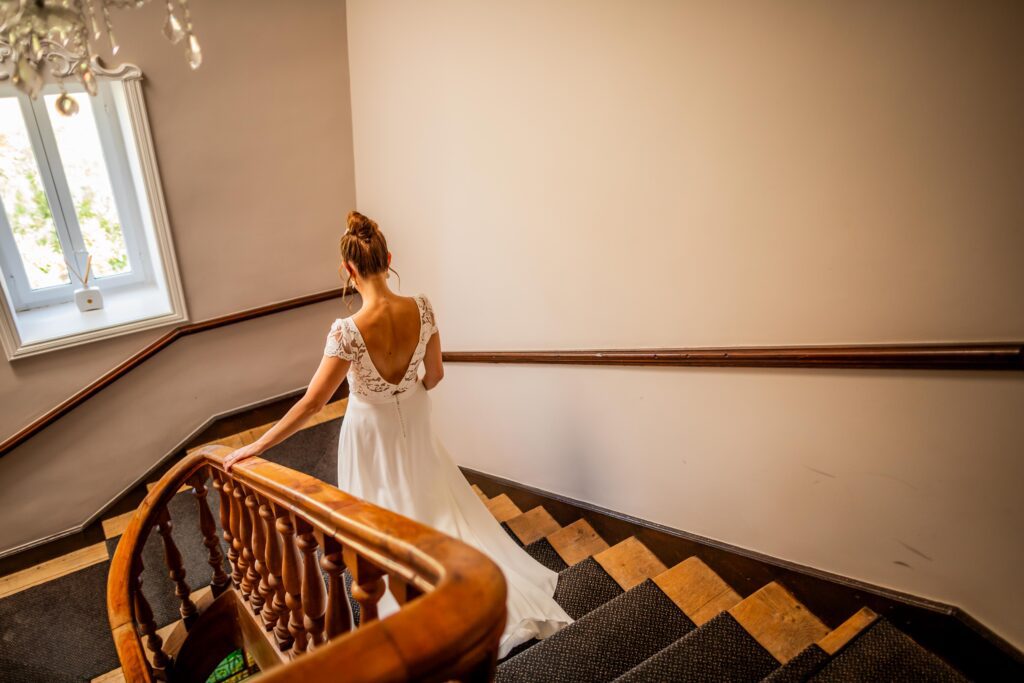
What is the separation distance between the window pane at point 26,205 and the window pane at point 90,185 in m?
0.15

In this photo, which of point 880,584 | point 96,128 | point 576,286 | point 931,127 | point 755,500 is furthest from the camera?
point 96,128

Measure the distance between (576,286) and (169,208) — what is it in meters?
2.56

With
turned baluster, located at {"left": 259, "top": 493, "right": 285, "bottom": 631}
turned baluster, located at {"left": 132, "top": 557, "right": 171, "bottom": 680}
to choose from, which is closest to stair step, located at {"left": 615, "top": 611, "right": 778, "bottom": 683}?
turned baluster, located at {"left": 259, "top": 493, "right": 285, "bottom": 631}

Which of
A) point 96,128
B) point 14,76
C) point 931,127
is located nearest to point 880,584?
point 931,127

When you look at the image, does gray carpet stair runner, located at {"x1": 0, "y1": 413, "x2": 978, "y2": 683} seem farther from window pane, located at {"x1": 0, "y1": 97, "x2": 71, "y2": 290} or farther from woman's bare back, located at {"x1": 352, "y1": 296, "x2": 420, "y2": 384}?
window pane, located at {"x1": 0, "y1": 97, "x2": 71, "y2": 290}

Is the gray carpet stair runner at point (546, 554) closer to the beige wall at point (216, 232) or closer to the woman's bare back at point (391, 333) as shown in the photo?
the woman's bare back at point (391, 333)

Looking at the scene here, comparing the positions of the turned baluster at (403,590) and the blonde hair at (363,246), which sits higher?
the blonde hair at (363,246)

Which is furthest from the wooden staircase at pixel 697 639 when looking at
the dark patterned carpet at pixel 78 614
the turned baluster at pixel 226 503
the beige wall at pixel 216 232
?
the beige wall at pixel 216 232

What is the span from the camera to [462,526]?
2662 millimetres

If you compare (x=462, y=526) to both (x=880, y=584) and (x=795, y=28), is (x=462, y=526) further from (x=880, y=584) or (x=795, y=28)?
(x=795, y=28)

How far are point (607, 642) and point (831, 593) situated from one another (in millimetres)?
843

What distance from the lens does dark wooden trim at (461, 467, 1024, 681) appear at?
1953 millimetres

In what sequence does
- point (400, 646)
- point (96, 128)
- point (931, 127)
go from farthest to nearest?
point (96, 128)
point (931, 127)
point (400, 646)

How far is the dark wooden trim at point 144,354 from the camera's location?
3500mm
